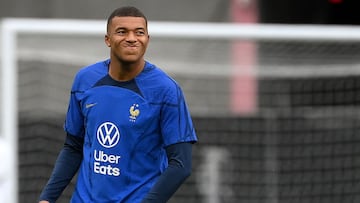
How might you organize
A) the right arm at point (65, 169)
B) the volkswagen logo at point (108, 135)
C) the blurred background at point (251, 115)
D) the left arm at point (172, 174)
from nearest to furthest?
the left arm at point (172, 174), the volkswagen logo at point (108, 135), the right arm at point (65, 169), the blurred background at point (251, 115)

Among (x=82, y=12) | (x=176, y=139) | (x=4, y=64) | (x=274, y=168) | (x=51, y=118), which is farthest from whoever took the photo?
(x=82, y=12)

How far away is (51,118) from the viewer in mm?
5410

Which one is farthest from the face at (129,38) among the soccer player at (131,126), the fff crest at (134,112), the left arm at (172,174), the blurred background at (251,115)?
the blurred background at (251,115)

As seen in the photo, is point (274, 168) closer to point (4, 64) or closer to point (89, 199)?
point (4, 64)

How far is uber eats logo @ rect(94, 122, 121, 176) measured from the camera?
3.40 meters

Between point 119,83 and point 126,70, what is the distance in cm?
5

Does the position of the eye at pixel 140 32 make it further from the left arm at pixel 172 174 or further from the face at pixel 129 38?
the left arm at pixel 172 174

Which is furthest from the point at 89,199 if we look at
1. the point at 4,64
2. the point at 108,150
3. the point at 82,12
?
the point at 82,12

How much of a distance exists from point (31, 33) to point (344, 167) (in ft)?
6.66

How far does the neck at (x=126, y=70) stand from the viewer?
3.42 meters

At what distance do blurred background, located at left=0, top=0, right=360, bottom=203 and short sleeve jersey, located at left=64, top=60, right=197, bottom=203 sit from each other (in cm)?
190

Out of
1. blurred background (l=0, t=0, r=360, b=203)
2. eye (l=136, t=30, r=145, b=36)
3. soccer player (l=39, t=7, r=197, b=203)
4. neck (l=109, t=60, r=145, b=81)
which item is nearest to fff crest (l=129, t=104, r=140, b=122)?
soccer player (l=39, t=7, r=197, b=203)

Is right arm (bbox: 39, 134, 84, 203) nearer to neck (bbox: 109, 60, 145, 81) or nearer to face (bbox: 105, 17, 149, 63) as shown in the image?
neck (bbox: 109, 60, 145, 81)

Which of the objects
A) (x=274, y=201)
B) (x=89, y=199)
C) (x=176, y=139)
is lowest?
(x=274, y=201)
